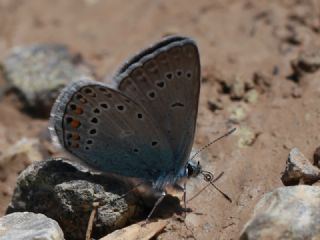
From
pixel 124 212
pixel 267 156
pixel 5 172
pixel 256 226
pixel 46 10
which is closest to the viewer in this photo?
pixel 256 226

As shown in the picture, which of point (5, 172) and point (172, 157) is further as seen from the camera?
point (5, 172)

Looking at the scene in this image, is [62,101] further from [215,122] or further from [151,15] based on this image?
[151,15]

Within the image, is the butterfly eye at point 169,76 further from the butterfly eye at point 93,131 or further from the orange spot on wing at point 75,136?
the orange spot on wing at point 75,136

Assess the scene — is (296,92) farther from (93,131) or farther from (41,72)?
(41,72)

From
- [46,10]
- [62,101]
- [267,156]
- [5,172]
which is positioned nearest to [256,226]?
[267,156]

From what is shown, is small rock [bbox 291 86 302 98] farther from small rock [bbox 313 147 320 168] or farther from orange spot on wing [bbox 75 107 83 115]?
orange spot on wing [bbox 75 107 83 115]

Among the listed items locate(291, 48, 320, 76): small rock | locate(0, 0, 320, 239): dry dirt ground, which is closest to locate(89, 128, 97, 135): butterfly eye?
locate(0, 0, 320, 239): dry dirt ground
